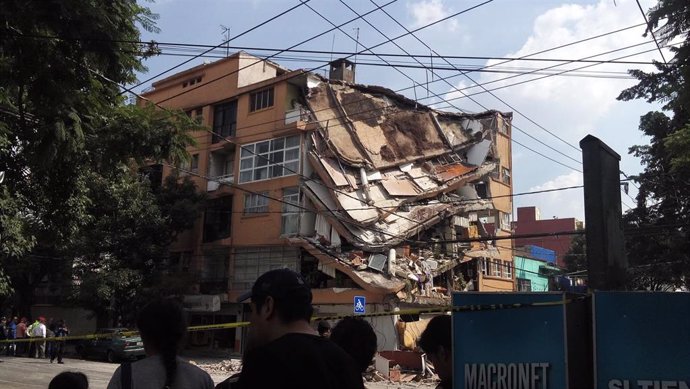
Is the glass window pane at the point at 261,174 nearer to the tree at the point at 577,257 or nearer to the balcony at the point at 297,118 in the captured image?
the balcony at the point at 297,118

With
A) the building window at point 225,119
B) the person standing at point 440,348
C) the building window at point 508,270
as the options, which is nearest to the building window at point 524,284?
the building window at point 508,270

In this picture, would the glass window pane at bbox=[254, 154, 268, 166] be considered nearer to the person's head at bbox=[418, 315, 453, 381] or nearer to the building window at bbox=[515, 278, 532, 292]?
the building window at bbox=[515, 278, 532, 292]

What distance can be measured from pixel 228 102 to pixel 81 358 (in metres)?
14.9

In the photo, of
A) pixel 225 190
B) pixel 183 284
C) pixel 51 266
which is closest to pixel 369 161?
pixel 225 190

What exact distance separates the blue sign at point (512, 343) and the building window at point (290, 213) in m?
24.7

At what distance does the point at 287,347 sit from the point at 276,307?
247mm

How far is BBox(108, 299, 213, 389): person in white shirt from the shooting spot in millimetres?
2938

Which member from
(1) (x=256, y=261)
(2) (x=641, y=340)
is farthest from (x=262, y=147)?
(2) (x=641, y=340)

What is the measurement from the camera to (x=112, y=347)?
24.4 metres

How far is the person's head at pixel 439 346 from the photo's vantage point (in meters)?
3.53

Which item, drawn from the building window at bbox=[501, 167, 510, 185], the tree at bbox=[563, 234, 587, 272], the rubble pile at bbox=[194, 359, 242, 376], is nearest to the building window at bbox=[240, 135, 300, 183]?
the rubble pile at bbox=[194, 359, 242, 376]

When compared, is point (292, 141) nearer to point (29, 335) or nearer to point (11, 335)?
point (29, 335)

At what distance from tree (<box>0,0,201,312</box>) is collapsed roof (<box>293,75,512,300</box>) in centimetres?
1578

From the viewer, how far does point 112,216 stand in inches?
1150
